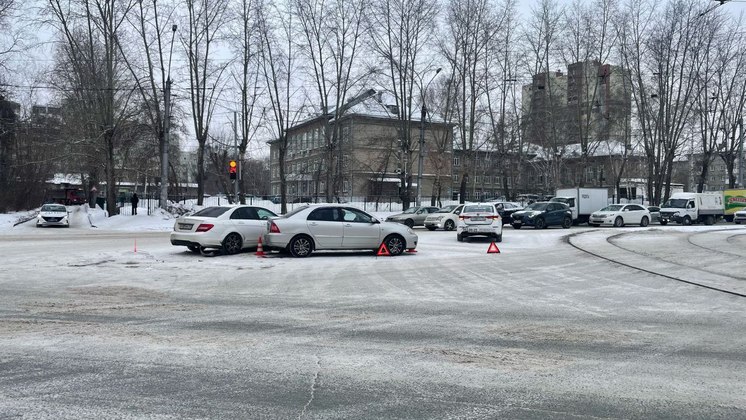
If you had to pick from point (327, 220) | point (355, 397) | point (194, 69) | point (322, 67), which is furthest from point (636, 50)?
point (355, 397)

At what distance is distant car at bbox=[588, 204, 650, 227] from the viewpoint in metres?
34.8

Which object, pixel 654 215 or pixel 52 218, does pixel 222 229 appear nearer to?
pixel 52 218

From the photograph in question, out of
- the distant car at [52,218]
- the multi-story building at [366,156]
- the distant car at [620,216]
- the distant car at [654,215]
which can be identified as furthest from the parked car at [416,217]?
the distant car at [52,218]

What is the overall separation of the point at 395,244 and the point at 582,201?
23913mm

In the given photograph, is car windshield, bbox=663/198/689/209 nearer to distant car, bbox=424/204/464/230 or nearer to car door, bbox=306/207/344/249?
distant car, bbox=424/204/464/230

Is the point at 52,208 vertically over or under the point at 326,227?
over

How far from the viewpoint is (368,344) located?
6070 millimetres

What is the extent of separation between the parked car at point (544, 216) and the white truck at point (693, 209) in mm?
10886

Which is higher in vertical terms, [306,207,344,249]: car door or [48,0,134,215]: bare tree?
[48,0,134,215]: bare tree

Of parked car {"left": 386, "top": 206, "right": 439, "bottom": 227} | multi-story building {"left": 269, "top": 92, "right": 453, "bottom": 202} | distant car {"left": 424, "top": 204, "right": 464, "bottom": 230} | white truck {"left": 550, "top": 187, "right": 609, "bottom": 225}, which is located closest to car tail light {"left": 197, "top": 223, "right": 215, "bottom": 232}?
distant car {"left": 424, "top": 204, "right": 464, "bottom": 230}

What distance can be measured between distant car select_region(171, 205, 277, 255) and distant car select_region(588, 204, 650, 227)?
999 inches

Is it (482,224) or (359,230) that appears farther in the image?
(482,224)

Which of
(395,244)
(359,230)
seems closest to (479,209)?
(395,244)

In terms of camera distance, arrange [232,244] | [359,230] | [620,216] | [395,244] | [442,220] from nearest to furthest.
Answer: [359,230] < [232,244] < [395,244] < [442,220] < [620,216]
